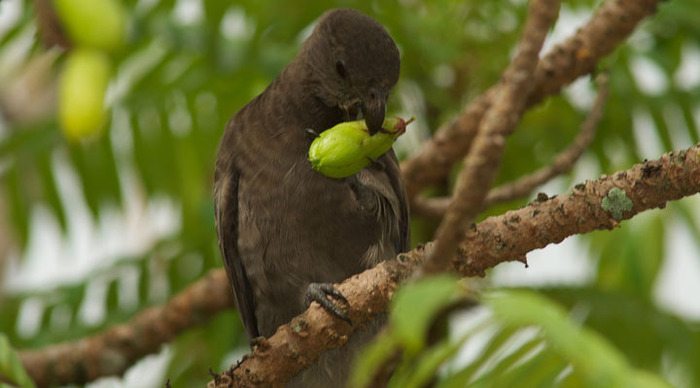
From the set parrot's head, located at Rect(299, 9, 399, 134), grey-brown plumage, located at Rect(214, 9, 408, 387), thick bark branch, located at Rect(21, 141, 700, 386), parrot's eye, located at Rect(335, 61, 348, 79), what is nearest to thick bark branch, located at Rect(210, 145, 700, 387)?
thick bark branch, located at Rect(21, 141, 700, 386)

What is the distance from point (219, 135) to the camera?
427 cm

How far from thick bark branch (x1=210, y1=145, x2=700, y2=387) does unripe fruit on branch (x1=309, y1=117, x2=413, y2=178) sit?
41cm

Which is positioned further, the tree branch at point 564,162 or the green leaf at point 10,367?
the tree branch at point 564,162

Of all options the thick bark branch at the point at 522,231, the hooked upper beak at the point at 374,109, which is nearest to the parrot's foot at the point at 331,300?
the thick bark branch at the point at 522,231

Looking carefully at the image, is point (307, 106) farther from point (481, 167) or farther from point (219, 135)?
point (481, 167)

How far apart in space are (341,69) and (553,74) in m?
0.68

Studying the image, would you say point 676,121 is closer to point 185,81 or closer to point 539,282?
point 539,282

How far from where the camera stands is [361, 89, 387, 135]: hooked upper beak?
9.29ft

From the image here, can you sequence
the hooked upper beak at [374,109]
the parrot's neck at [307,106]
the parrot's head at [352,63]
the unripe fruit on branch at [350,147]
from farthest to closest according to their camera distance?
the parrot's neck at [307,106] → the parrot's head at [352,63] → the hooked upper beak at [374,109] → the unripe fruit on branch at [350,147]

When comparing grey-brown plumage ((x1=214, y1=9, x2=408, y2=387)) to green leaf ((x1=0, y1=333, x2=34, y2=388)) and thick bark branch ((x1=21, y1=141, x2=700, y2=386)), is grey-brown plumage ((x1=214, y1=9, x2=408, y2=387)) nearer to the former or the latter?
thick bark branch ((x1=21, y1=141, x2=700, y2=386))

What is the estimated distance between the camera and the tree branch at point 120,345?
3.68m

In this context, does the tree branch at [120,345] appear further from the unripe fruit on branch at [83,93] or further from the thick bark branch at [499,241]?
the unripe fruit on branch at [83,93]

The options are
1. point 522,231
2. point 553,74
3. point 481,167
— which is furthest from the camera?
point 553,74

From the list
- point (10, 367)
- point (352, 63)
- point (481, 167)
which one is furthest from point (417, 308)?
point (352, 63)
